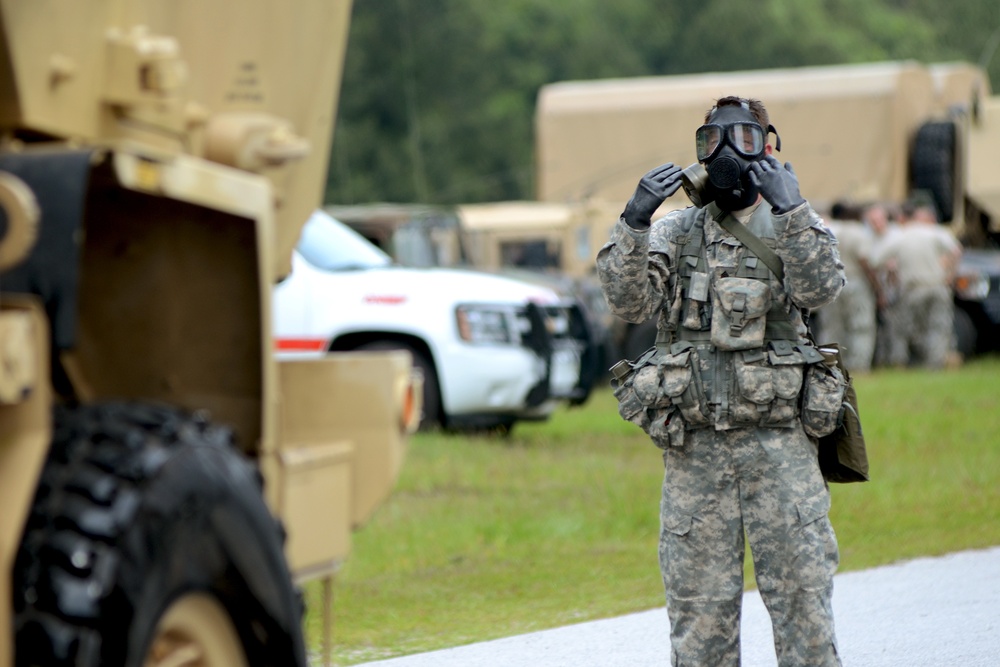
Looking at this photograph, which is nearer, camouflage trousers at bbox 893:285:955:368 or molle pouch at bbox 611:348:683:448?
molle pouch at bbox 611:348:683:448

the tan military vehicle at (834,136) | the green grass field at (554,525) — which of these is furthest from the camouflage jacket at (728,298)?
the tan military vehicle at (834,136)

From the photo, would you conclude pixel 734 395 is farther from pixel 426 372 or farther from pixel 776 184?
pixel 426 372

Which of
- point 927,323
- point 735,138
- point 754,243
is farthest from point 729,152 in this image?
point 927,323

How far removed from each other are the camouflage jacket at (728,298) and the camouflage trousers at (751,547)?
0.34ft

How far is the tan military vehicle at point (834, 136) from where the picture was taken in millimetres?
20156

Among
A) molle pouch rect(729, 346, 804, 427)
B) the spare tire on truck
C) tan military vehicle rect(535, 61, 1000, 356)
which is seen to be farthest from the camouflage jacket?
the spare tire on truck

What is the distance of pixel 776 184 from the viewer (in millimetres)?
4355

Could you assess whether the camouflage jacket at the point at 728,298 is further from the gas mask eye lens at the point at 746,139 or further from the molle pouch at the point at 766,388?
the gas mask eye lens at the point at 746,139

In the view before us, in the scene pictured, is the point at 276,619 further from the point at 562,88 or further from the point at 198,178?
the point at 562,88

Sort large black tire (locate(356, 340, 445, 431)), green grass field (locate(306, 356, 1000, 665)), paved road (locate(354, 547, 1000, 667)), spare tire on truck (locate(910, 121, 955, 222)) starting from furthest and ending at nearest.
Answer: spare tire on truck (locate(910, 121, 955, 222)), large black tire (locate(356, 340, 445, 431)), green grass field (locate(306, 356, 1000, 665)), paved road (locate(354, 547, 1000, 667))

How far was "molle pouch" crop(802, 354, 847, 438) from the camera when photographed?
447 centimetres

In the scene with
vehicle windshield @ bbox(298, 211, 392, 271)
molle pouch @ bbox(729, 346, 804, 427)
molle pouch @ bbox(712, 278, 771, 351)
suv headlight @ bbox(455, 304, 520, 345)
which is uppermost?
vehicle windshield @ bbox(298, 211, 392, 271)

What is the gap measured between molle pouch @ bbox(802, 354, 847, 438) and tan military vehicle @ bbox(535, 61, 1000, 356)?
15.0 m

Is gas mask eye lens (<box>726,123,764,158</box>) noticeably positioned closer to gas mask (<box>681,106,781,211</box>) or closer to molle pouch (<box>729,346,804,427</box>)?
gas mask (<box>681,106,781,211</box>)
